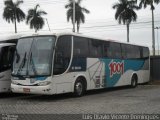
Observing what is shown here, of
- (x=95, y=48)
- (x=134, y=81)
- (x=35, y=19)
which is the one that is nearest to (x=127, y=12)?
(x=35, y=19)

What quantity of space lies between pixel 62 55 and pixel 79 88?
2.25 metres

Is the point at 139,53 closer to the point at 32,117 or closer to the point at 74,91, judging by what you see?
the point at 74,91

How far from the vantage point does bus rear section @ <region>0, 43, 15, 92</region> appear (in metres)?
19.0

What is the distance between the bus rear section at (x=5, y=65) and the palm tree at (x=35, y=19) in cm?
4807

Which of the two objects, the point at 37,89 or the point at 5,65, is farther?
the point at 5,65

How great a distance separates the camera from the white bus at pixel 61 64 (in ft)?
57.2

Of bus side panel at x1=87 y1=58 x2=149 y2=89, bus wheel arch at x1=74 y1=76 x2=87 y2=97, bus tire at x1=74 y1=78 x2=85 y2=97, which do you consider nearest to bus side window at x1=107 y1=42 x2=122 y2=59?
bus side panel at x1=87 y1=58 x2=149 y2=89

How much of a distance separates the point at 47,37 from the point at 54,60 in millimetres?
1209

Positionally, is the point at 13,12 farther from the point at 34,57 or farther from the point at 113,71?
the point at 34,57

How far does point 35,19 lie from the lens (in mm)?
67062

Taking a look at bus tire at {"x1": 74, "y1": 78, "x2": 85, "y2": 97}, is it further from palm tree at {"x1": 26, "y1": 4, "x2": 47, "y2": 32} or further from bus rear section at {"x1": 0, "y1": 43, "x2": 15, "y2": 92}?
palm tree at {"x1": 26, "y1": 4, "x2": 47, "y2": 32}

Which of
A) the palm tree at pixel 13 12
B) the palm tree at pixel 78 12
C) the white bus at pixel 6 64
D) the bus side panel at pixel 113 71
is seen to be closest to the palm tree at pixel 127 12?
the palm tree at pixel 78 12

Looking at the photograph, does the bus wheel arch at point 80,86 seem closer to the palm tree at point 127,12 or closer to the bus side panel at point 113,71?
the bus side panel at point 113,71

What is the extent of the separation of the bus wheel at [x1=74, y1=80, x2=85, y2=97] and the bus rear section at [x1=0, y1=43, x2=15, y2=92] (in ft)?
10.5
